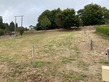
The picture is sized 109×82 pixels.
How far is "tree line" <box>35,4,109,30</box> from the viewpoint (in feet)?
170

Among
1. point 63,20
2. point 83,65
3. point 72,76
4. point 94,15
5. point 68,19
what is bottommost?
point 72,76

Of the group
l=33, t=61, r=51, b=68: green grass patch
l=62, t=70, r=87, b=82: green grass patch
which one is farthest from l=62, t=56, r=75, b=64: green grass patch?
l=62, t=70, r=87, b=82: green grass patch

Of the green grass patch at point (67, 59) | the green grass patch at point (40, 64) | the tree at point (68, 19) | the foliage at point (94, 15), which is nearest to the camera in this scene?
the green grass patch at point (40, 64)

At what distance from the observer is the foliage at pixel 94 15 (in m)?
55.6

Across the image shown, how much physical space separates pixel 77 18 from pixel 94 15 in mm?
5495

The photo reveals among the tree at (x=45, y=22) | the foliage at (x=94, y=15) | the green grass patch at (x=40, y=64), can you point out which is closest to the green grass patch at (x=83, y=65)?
the green grass patch at (x=40, y=64)

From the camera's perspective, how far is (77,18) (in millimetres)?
51938

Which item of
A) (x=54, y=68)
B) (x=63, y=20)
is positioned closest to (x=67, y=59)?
(x=54, y=68)

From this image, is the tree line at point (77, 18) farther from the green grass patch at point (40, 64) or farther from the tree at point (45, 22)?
the green grass patch at point (40, 64)

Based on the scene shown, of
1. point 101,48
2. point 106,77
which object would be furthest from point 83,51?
point 106,77

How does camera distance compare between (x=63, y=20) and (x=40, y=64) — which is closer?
(x=40, y=64)

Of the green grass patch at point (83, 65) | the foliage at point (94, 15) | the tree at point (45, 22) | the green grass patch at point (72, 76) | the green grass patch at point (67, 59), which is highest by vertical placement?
the foliage at point (94, 15)

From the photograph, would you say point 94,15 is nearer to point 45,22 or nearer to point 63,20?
point 63,20

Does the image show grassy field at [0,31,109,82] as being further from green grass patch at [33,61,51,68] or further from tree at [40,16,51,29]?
tree at [40,16,51,29]
